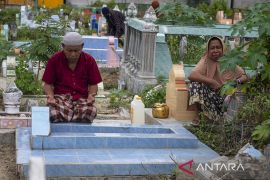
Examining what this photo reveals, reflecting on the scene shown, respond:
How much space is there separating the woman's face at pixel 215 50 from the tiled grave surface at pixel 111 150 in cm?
96

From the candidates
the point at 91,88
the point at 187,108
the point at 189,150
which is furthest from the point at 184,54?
the point at 189,150

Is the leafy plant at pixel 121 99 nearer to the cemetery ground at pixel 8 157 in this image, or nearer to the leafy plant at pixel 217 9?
the cemetery ground at pixel 8 157

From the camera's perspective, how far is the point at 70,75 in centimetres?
697

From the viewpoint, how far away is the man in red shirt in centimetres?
685

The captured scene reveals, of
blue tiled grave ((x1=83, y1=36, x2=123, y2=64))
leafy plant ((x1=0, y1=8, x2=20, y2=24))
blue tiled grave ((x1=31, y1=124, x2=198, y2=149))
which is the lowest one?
leafy plant ((x1=0, y1=8, x2=20, y2=24))

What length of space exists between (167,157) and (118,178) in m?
0.59

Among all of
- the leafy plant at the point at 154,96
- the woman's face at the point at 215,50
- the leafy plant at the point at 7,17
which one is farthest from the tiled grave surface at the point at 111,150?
the leafy plant at the point at 7,17

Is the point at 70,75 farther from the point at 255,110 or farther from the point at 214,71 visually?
the point at 255,110

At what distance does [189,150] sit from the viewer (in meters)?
6.32

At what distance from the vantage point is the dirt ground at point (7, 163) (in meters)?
5.72

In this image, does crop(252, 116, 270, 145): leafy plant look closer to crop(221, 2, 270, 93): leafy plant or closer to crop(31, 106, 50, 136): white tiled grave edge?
crop(221, 2, 270, 93): leafy plant

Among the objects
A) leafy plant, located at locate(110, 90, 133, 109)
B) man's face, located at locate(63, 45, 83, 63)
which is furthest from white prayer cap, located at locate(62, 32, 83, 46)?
leafy plant, located at locate(110, 90, 133, 109)

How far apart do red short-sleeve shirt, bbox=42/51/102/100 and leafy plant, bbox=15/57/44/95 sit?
8.60 feet

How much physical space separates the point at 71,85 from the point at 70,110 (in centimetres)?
28
